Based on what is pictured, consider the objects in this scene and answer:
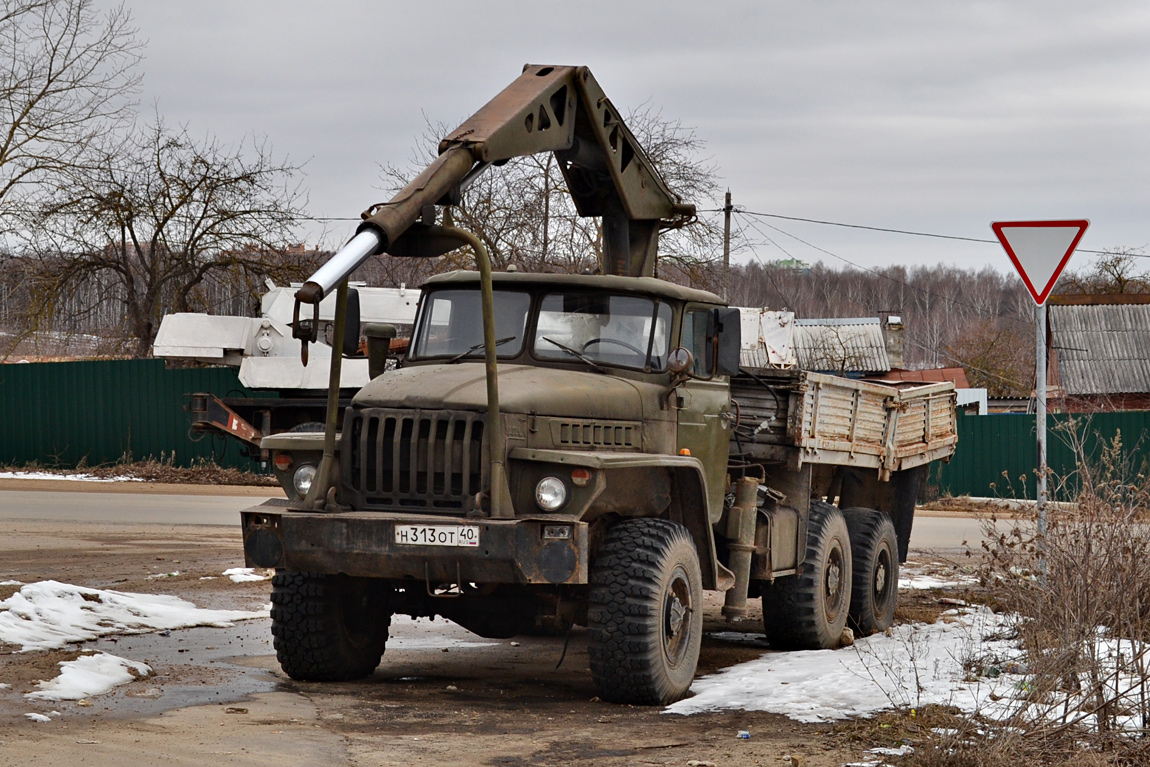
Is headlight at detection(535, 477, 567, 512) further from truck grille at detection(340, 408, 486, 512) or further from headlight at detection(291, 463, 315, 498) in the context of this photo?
headlight at detection(291, 463, 315, 498)

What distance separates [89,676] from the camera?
7.10 metres

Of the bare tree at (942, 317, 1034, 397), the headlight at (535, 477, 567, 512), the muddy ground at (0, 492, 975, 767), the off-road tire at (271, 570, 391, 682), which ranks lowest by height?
Result: the muddy ground at (0, 492, 975, 767)

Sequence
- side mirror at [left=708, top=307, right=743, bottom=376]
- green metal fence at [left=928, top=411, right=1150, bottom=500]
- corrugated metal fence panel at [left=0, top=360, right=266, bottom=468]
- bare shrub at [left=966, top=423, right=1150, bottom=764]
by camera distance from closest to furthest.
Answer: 1. bare shrub at [left=966, top=423, right=1150, bottom=764]
2. side mirror at [left=708, top=307, right=743, bottom=376]
3. corrugated metal fence panel at [left=0, top=360, right=266, bottom=468]
4. green metal fence at [left=928, top=411, right=1150, bottom=500]

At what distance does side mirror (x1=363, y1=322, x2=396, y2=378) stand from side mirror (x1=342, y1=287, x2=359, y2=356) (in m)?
0.50

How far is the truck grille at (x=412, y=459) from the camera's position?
690cm

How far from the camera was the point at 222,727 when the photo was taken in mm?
6195

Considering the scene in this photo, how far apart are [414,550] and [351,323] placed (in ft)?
5.76

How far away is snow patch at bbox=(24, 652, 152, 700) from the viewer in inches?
262

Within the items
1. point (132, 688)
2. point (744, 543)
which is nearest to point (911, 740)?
point (744, 543)

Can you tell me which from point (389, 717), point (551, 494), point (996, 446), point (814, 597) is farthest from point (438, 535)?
point (996, 446)

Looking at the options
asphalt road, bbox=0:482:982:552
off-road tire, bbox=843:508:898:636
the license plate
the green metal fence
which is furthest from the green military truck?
the green metal fence

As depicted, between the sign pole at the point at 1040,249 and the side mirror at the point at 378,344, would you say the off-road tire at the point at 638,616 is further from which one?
the sign pole at the point at 1040,249

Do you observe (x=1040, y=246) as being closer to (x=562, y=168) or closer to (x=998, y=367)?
(x=562, y=168)

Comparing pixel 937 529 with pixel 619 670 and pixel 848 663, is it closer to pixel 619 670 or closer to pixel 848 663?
pixel 848 663
